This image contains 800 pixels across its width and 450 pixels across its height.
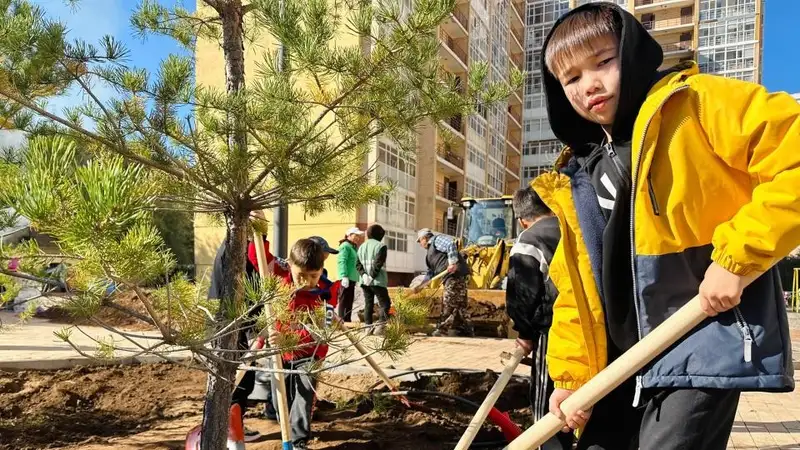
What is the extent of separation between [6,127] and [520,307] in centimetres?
232

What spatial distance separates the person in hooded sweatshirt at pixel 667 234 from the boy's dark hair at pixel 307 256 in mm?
1655

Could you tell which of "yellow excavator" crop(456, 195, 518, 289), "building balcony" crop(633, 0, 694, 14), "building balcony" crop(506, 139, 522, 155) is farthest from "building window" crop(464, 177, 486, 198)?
"building balcony" crop(633, 0, 694, 14)

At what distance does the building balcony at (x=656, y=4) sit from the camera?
4406cm

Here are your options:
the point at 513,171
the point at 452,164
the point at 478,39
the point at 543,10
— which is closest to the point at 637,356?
the point at 452,164

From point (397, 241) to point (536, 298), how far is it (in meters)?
22.4

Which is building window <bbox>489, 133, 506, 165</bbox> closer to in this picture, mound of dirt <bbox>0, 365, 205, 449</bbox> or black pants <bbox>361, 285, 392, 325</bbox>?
black pants <bbox>361, 285, 392, 325</bbox>

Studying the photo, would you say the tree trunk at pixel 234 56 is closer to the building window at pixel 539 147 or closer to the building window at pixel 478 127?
the building window at pixel 478 127

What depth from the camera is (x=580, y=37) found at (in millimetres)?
1557

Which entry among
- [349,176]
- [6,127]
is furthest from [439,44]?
[6,127]

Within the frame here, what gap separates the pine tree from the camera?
1.92m

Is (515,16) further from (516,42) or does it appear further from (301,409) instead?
(301,409)

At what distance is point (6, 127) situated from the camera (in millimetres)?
2355

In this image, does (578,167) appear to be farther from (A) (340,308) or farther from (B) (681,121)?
(A) (340,308)

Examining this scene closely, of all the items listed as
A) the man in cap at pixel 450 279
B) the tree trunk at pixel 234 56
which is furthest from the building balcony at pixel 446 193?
the tree trunk at pixel 234 56
